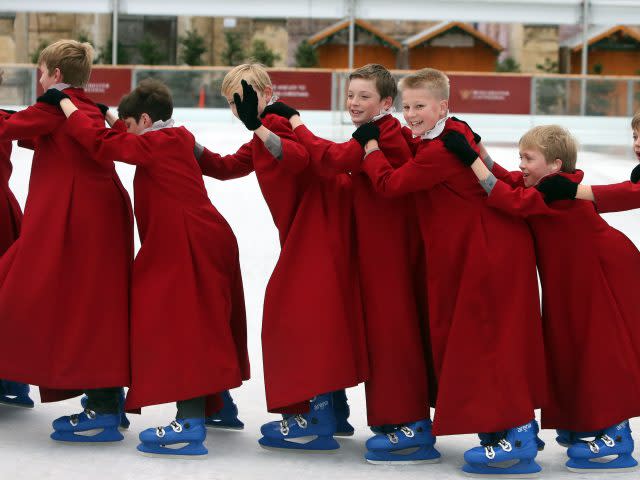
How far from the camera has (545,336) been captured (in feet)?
12.7

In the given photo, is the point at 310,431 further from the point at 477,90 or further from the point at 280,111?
the point at 477,90

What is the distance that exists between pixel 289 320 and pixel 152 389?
0.55m

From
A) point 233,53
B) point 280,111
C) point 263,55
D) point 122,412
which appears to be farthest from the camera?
point 233,53

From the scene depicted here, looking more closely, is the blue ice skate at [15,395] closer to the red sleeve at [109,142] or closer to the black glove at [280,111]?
the red sleeve at [109,142]

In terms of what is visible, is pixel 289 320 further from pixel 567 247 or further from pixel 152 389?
pixel 567 247

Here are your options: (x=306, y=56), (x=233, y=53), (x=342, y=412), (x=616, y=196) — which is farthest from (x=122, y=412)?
(x=233, y=53)

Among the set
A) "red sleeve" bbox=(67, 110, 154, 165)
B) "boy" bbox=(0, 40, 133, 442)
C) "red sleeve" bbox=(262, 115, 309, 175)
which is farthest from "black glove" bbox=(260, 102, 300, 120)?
"boy" bbox=(0, 40, 133, 442)

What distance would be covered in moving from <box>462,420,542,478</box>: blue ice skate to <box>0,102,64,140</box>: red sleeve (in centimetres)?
194

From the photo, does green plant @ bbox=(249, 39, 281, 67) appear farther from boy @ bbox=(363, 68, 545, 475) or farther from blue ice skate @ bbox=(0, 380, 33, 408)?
boy @ bbox=(363, 68, 545, 475)

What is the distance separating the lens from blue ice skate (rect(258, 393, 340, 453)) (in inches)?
156

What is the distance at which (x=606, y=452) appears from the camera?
12.4ft

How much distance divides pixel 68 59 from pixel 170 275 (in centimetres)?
93

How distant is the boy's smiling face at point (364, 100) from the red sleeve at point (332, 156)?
0.48 ft

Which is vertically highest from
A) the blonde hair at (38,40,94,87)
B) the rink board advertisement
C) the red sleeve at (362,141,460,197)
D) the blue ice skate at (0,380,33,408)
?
the rink board advertisement
